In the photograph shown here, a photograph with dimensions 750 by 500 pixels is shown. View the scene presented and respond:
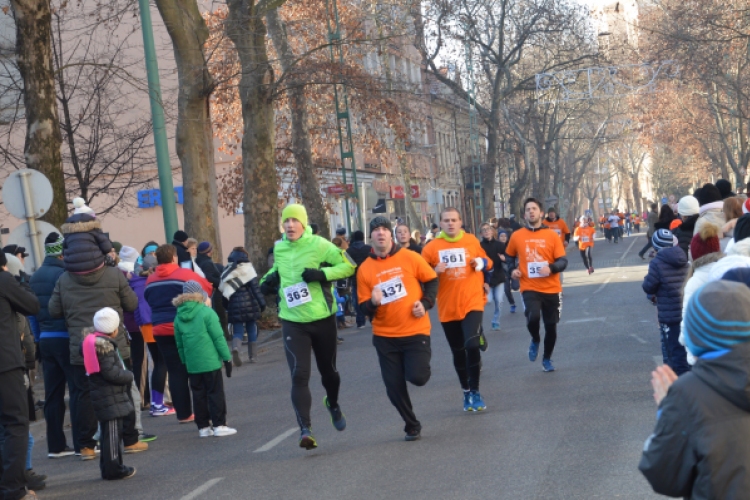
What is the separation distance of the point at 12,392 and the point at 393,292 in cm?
308

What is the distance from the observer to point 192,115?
69.6 ft

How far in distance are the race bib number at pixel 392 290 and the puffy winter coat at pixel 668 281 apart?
8.06 feet

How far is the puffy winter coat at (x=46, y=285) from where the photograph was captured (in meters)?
10.3

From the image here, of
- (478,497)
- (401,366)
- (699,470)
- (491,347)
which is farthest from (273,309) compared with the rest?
(699,470)

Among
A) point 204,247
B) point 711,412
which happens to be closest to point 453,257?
point 204,247

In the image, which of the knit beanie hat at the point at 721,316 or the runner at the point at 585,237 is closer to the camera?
the knit beanie hat at the point at 721,316

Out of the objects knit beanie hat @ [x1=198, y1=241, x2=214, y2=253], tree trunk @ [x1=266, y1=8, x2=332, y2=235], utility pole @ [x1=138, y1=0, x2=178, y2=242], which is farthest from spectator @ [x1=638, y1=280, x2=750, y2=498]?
tree trunk @ [x1=266, y1=8, x2=332, y2=235]

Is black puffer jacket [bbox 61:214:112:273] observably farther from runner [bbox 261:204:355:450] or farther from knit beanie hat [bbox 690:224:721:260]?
knit beanie hat [bbox 690:224:721:260]

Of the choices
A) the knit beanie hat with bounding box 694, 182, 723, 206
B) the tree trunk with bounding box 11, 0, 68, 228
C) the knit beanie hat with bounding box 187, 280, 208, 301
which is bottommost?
the knit beanie hat with bounding box 187, 280, 208, 301

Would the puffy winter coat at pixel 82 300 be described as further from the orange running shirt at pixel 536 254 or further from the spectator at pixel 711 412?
the spectator at pixel 711 412

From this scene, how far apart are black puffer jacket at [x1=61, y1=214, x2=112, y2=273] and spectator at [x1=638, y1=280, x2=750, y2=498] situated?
→ 667 centimetres

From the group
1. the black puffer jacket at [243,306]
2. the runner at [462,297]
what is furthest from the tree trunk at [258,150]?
the runner at [462,297]

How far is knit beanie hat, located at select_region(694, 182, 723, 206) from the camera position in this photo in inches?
467

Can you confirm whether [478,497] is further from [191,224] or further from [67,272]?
[191,224]
